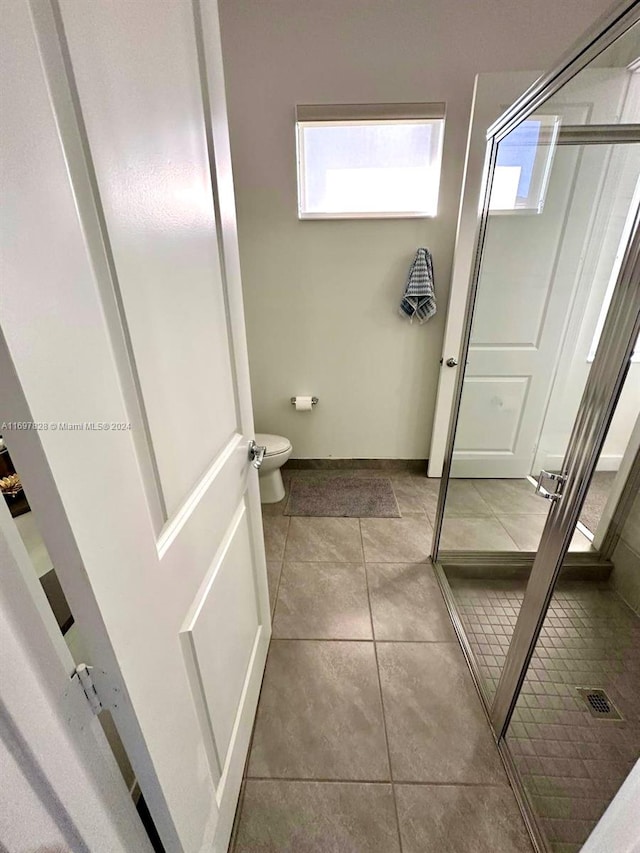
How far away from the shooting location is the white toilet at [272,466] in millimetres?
2289

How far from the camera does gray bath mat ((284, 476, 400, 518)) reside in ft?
7.71

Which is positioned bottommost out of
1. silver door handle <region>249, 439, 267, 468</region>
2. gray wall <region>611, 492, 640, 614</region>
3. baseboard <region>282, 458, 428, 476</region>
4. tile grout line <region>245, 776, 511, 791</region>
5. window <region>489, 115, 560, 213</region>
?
tile grout line <region>245, 776, 511, 791</region>

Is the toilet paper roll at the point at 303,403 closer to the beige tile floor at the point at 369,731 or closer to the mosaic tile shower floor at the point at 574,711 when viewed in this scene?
the beige tile floor at the point at 369,731

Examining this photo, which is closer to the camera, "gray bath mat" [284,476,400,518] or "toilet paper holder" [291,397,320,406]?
"gray bath mat" [284,476,400,518]

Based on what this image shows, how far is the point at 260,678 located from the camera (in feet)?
A: 4.41

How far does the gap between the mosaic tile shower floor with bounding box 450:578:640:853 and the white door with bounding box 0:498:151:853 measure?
1180mm

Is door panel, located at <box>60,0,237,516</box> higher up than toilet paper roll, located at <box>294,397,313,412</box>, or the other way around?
door panel, located at <box>60,0,237,516</box>

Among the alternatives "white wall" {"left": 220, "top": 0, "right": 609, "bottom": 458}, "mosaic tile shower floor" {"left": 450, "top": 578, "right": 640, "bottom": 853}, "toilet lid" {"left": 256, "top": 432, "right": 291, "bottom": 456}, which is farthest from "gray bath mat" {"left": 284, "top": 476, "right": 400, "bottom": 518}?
"mosaic tile shower floor" {"left": 450, "top": 578, "right": 640, "bottom": 853}

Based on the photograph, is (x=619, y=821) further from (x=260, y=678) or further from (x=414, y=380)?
(x=414, y=380)

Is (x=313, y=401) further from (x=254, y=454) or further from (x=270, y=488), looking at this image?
(x=254, y=454)

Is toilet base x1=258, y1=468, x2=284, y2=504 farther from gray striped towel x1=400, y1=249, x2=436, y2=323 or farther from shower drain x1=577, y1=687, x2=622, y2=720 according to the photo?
shower drain x1=577, y1=687, x2=622, y2=720

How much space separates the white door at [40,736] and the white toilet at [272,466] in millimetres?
1779

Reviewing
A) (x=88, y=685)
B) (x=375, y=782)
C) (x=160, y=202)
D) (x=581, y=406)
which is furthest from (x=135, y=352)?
(x=375, y=782)

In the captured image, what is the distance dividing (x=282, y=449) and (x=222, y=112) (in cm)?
173
